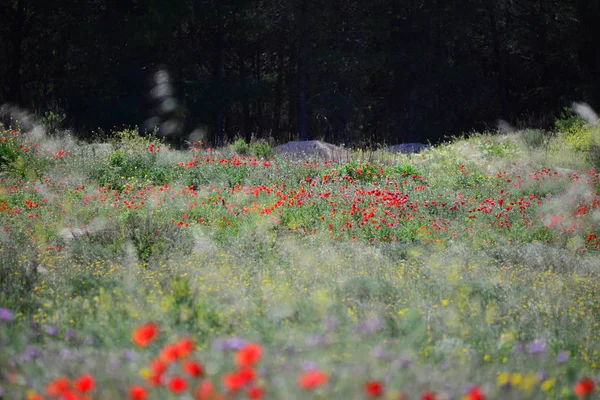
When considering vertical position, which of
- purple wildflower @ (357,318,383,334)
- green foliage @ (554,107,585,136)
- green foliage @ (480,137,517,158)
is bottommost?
green foliage @ (480,137,517,158)

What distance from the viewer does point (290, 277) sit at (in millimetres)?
5742

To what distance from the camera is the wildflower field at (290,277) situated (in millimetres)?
2895

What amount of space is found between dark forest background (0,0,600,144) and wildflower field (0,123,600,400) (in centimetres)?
908

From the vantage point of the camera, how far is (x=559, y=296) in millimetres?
5555

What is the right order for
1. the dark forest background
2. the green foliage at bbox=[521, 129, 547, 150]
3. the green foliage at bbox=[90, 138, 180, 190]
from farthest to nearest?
the dark forest background → the green foliage at bbox=[521, 129, 547, 150] → the green foliage at bbox=[90, 138, 180, 190]

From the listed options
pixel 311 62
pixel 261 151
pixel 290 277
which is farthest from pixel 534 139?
pixel 311 62

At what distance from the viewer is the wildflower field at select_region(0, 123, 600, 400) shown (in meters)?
2.89

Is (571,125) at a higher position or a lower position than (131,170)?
higher

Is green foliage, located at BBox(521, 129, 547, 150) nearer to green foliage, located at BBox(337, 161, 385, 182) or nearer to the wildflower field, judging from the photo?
the wildflower field

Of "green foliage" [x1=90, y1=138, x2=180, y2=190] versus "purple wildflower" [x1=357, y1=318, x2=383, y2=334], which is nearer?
"purple wildflower" [x1=357, y1=318, x2=383, y2=334]

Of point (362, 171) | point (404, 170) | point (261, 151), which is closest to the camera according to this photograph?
point (362, 171)

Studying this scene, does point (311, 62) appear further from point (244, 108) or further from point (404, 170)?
point (404, 170)

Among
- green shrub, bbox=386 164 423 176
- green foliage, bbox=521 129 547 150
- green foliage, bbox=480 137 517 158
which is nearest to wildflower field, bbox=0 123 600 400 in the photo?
green shrub, bbox=386 164 423 176

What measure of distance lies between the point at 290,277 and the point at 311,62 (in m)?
19.6
